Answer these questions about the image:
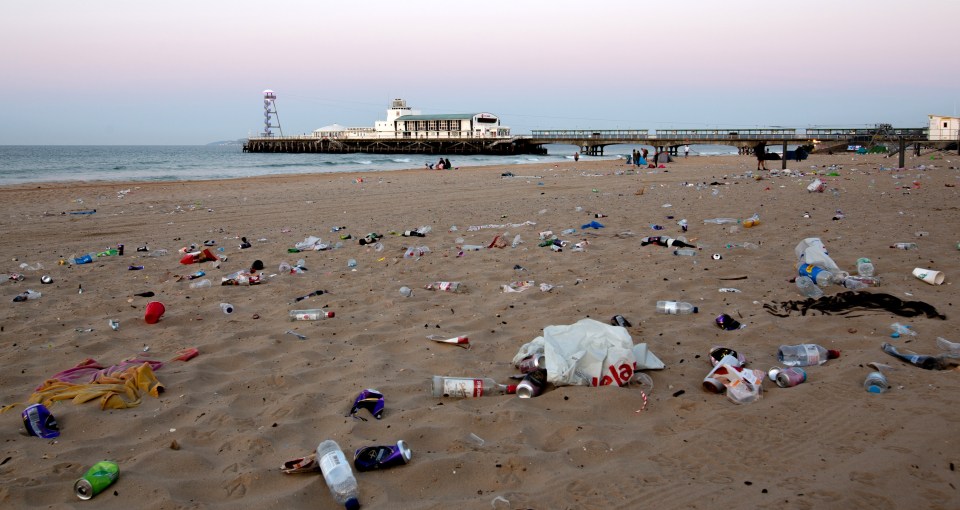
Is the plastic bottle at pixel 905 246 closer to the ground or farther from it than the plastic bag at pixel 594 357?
farther from it

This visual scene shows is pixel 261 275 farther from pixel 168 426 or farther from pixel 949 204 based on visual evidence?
pixel 949 204

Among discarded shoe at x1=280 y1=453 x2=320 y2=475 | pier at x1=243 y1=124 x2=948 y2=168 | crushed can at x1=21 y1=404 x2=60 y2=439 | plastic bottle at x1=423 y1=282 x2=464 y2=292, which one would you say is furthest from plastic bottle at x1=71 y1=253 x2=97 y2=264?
pier at x1=243 y1=124 x2=948 y2=168

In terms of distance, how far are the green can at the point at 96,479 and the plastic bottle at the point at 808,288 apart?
4.26 m

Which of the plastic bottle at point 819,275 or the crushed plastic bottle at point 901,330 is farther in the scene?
the plastic bottle at point 819,275

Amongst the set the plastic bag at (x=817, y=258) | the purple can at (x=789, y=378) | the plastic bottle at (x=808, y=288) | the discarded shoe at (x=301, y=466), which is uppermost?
the plastic bag at (x=817, y=258)

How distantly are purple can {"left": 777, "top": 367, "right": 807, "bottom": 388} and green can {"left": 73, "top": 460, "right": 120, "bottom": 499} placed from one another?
9.54ft

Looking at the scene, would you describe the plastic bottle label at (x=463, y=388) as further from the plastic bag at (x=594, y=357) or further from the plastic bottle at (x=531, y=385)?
the plastic bag at (x=594, y=357)

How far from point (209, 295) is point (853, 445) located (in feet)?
15.0

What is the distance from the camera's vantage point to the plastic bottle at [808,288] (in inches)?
170

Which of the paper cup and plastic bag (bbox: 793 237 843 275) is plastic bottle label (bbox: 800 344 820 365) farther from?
the paper cup

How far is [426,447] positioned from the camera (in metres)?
2.48

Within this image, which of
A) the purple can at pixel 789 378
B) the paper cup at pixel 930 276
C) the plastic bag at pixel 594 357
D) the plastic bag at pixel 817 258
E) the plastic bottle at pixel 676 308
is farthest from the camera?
the plastic bag at pixel 817 258

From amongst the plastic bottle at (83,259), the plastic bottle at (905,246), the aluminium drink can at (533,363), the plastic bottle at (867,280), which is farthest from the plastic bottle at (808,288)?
the plastic bottle at (83,259)

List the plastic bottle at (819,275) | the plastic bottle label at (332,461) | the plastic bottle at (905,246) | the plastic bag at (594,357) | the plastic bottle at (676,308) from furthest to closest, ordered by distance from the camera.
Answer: the plastic bottle at (905,246), the plastic bottle at (819,275), the plastic bottle at (676,308), the plastic bag at (594,357), the plastic bottle label at (332,461)
